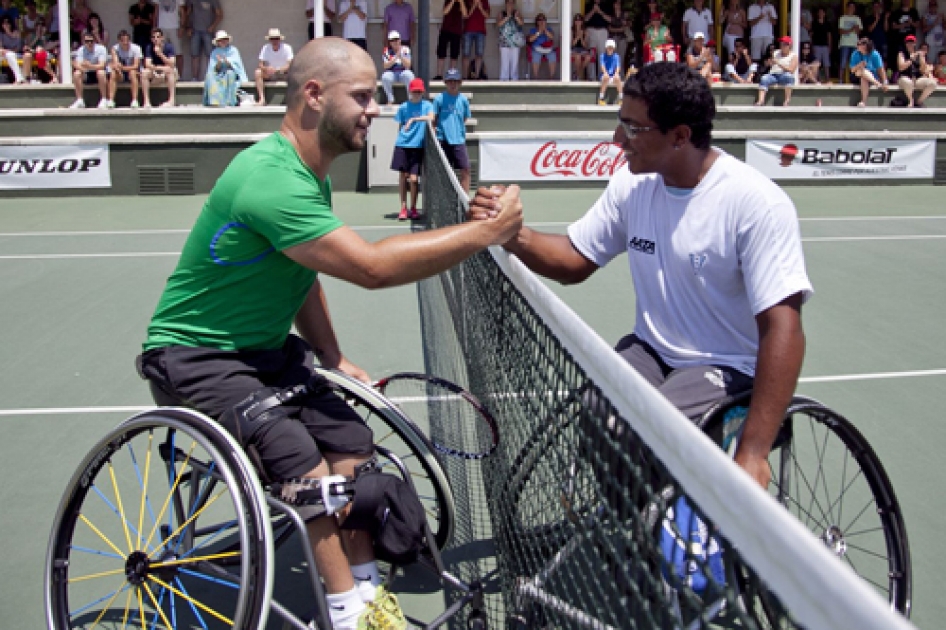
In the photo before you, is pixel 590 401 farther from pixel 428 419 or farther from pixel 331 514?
pixel 428 419

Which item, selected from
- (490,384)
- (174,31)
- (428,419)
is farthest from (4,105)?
(490,384)

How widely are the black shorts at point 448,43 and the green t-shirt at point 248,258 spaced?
18.3m

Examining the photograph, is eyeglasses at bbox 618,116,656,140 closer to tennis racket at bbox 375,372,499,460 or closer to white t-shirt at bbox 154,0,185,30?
tennis racket at bbox 375,372,499,460

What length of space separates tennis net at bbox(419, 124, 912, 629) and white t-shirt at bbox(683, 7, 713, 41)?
18.8 meters

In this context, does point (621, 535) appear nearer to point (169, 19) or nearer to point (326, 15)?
point (169, 19)

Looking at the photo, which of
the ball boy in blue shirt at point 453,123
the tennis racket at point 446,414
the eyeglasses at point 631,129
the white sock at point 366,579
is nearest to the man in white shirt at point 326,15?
the ball boy in blue shirt at point 453,123

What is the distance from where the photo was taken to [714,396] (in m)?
3.32

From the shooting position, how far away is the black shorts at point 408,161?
1365 cm

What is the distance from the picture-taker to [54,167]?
15.9m

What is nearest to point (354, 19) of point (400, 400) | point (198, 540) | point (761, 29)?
point (761, 29)

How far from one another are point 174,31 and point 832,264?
49.6ft

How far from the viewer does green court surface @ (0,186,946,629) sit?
461cm

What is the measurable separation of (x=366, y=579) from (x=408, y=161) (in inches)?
432

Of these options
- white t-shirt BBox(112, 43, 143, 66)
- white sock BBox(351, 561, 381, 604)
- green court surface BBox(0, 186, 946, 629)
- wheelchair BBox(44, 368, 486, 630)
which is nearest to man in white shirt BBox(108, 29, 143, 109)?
white t-shirt BBox(112, 43, 143, 66)
